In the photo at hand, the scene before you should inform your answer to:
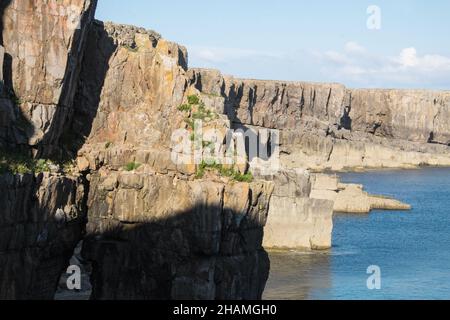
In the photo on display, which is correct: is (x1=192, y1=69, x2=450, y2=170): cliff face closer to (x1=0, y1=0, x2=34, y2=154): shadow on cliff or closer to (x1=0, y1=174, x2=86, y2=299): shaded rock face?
(x1=0, y1=174, x2=86, y2=299): shaded rock face

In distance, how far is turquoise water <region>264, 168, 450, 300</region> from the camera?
2191 inches

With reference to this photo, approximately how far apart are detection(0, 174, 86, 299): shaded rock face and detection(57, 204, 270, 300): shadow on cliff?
127 cm

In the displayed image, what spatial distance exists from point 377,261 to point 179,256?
97.9 ft

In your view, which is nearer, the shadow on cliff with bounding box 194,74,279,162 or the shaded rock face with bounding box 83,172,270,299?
the shaded rock face with bounding box 83,172,270,299

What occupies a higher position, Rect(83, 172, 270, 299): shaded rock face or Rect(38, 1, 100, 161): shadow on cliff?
Rect(38, 1, 100, 161): shadow on cliff

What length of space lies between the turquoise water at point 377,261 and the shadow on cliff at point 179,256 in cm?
1142

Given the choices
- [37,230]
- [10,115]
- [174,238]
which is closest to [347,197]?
[174,238]

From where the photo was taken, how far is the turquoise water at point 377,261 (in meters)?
55.7

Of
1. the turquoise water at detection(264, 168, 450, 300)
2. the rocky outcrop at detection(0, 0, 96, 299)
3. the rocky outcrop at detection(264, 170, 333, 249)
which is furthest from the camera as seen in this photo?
the rocky outcrop at detection(264, 170, 333, 249)

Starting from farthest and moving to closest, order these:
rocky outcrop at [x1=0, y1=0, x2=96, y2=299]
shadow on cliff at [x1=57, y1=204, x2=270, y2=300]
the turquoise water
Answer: the turquoise water → shadow on cliff at [x1=57, y1=204, x2=270, y2=300] → rocky outcrop at [x1=0, y1=0, x2=96, y2=299]
